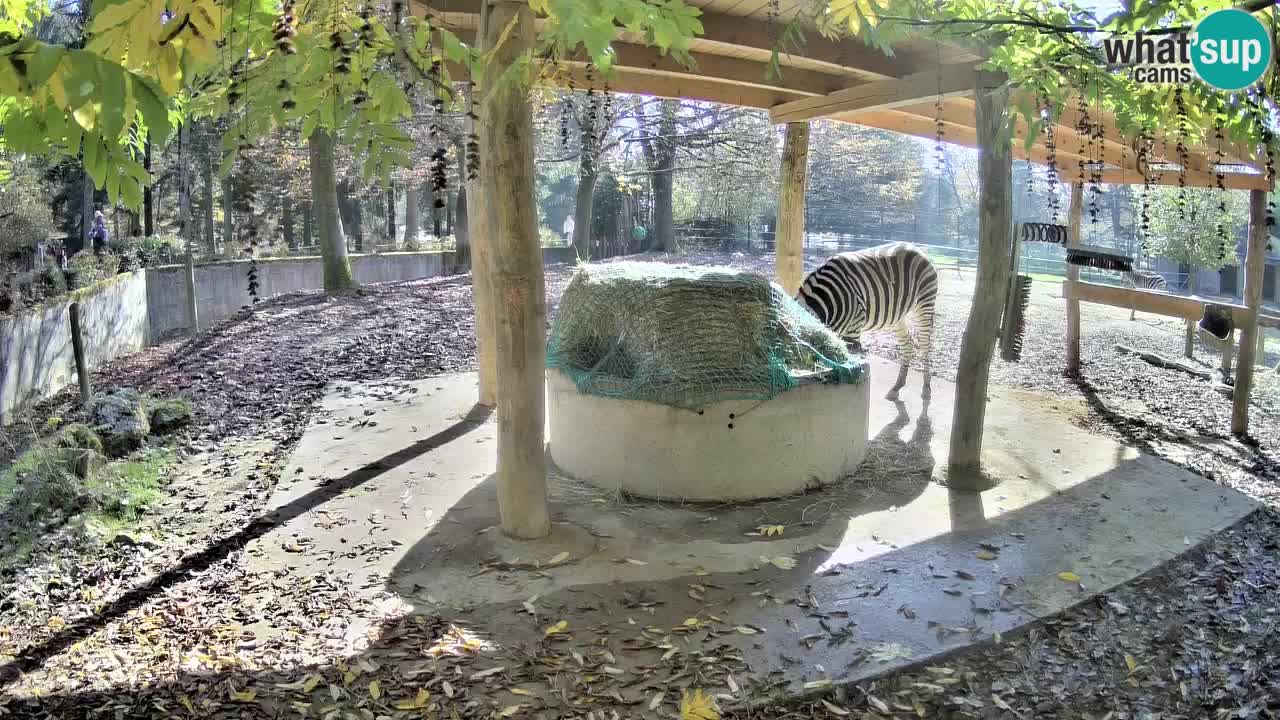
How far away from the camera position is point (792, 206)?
28.3ft

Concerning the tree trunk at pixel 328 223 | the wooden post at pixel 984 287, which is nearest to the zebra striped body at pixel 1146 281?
the wooden post at pixel 984 287

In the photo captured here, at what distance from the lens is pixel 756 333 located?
5.82 m

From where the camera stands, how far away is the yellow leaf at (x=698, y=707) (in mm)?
3225

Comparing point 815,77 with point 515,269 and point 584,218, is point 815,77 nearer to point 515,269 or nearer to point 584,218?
point 515,269

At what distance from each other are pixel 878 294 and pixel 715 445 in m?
3.83

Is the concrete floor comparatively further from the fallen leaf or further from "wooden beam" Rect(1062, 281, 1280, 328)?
"wooden beam" Rect(1062, 281, 1280, 328)

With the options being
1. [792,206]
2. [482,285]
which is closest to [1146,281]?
[792,206]

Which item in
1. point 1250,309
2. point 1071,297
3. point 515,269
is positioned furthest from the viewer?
point 1071,297

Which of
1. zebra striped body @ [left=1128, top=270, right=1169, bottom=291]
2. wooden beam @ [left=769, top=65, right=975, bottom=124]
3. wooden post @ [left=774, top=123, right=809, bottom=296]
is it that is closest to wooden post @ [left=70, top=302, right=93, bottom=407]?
wooden post @ [left=774, top=123, right=809, bottom=296]

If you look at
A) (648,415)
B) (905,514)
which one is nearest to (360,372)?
(648,415)

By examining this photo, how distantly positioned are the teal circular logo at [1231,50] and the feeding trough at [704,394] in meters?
2.73

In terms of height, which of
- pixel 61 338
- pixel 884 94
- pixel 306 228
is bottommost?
pixel 61 338

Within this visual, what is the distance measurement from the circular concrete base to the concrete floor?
0.13 metres

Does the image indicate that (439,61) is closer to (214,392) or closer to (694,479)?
(694,479)
